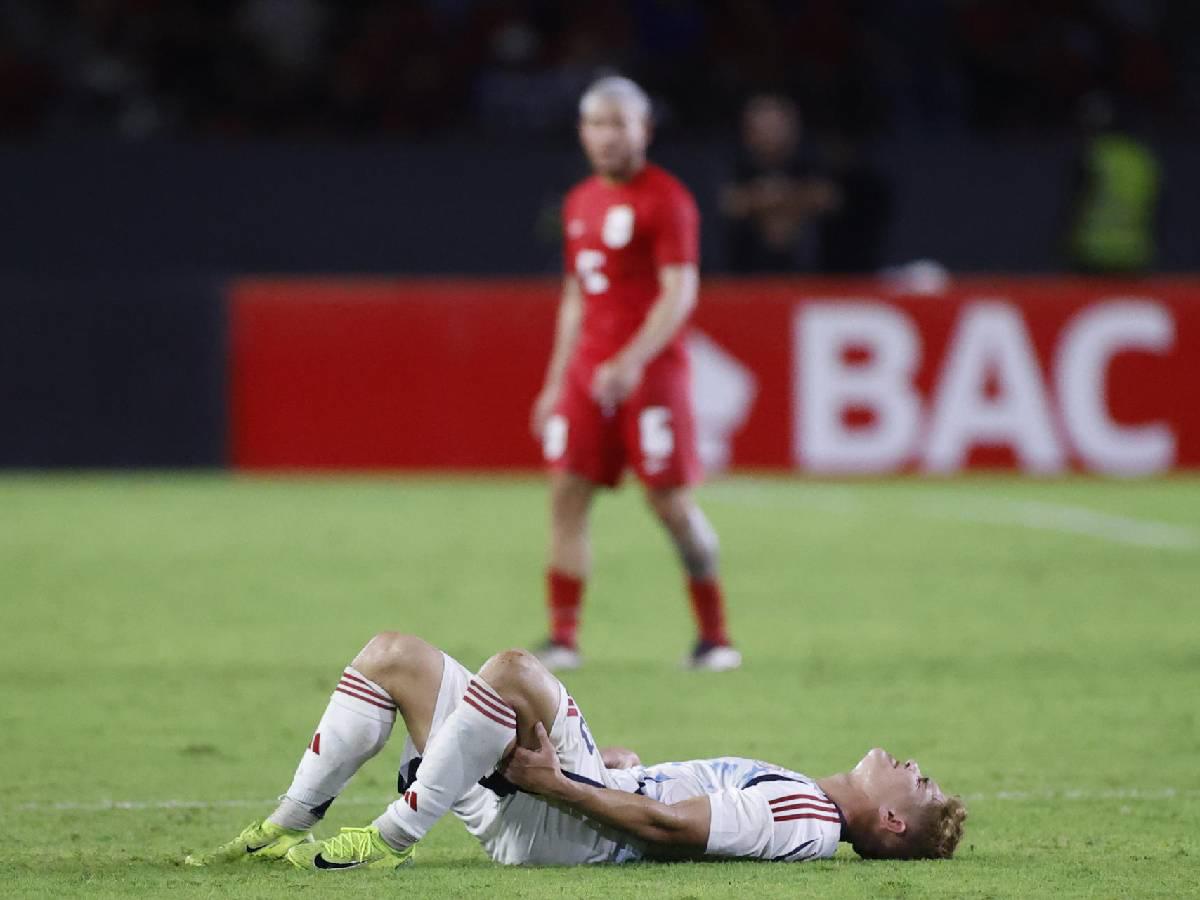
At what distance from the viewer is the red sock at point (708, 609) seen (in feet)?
28.9

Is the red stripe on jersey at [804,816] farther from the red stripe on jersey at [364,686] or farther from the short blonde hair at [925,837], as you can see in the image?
the red stripe on jersey at [364,686]

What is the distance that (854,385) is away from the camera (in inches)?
636

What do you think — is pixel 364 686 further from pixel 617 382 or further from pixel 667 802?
pixel 617 382

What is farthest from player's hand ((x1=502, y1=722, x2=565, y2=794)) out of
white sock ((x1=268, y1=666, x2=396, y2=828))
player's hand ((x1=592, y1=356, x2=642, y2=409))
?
player's hand ((x1=592, y1=356, x2=642, y2=409))

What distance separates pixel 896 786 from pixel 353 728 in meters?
1.23

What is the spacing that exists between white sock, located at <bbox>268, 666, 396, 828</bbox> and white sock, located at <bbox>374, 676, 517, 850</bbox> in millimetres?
186

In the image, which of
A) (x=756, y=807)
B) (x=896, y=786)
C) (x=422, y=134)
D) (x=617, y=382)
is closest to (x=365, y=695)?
(x=756, y=807)

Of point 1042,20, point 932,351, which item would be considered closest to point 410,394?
point 932,351

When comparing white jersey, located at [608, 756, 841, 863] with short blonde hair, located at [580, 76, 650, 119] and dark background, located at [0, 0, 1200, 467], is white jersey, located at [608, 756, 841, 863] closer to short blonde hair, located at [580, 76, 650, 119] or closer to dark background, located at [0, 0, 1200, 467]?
short blonde hair, located at [580, 76, 650, 119]

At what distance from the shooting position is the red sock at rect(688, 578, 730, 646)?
347 inches

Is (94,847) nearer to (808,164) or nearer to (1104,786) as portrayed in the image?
(1104,786)

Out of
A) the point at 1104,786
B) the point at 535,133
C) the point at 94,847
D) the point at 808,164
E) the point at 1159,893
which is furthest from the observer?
the point at 535,133

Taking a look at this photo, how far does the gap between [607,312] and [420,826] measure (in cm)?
383

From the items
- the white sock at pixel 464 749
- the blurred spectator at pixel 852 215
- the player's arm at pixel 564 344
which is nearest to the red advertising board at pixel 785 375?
the blurred spectator at pixel 852 215
